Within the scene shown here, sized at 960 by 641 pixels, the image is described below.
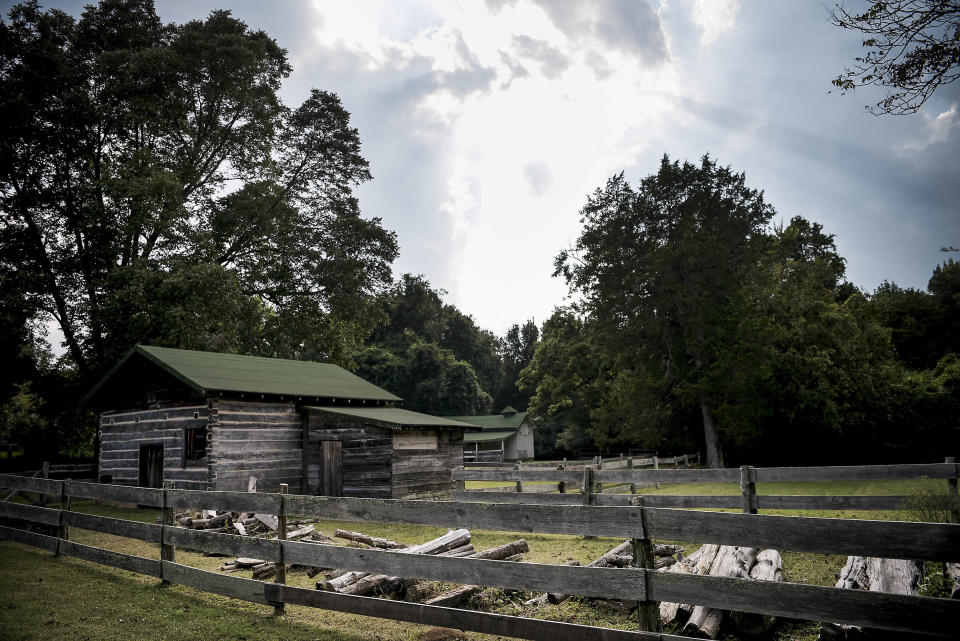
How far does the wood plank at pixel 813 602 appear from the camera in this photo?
137 inches

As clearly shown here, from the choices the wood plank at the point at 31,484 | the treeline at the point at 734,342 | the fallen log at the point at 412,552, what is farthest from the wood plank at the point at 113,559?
the treeline at the point at 734,342

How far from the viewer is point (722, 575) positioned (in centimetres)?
635

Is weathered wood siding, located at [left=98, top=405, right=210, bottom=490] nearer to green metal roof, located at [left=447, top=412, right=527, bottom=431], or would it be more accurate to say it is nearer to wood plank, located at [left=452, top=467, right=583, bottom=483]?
wood plank, located at [left=452, top=467, right=583, bottom=483]

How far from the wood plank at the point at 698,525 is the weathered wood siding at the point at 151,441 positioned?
48.8 ft

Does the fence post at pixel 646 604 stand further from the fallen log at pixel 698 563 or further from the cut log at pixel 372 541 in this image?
the cut log at pixel 372 541

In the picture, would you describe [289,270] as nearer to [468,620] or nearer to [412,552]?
[412,552]

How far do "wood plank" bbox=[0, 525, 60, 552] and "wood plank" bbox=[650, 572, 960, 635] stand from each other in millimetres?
11715

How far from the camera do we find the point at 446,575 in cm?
557

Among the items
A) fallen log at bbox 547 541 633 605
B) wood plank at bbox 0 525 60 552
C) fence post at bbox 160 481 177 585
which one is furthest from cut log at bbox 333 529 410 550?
wood plank at bbox 0 525 60 552

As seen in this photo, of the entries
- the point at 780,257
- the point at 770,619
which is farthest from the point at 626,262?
the point at 770,619

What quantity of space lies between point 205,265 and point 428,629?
26120mm

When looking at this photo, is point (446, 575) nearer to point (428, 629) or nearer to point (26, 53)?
point (428, 629)

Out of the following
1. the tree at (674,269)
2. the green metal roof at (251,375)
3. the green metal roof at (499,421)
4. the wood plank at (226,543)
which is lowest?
the green metal roof at (499,421)

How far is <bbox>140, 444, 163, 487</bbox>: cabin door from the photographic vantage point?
20672 mm
